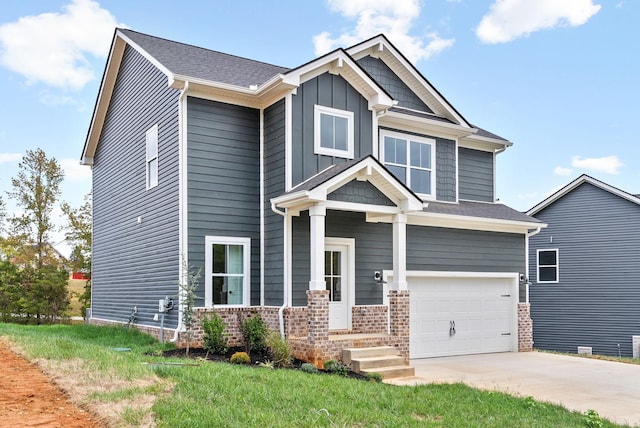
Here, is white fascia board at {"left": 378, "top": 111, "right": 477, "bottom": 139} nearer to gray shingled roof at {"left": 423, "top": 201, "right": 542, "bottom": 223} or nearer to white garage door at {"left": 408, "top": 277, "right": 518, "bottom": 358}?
gray shingled roof at {"left": 423, "top": 201, "right": 542, "bottom": 223}

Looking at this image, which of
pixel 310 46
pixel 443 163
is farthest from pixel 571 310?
pixel 310 46

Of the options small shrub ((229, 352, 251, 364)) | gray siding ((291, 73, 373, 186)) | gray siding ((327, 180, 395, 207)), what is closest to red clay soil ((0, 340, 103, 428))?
small shrub ((229, 352, 251, 364))

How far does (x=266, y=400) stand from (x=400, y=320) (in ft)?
18.7

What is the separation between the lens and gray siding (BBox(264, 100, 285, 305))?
12.0 metres

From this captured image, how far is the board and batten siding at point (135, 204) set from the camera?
1279 centimetres

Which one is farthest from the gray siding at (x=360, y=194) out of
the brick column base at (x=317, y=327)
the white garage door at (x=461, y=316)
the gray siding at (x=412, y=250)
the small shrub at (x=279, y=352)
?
the white garage door at (x=461, y=316)

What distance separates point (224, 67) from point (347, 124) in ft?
11.4

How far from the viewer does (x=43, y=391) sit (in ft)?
23.1

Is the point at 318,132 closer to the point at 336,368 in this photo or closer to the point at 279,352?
the point at 279,352

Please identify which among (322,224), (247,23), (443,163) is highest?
(247,23)

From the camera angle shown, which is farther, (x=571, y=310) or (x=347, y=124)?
(x=571, y=310)

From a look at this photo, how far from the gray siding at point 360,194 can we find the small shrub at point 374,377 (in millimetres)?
3282

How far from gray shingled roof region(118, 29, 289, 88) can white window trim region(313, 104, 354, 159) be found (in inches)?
64.5

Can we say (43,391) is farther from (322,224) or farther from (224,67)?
(224,67)
